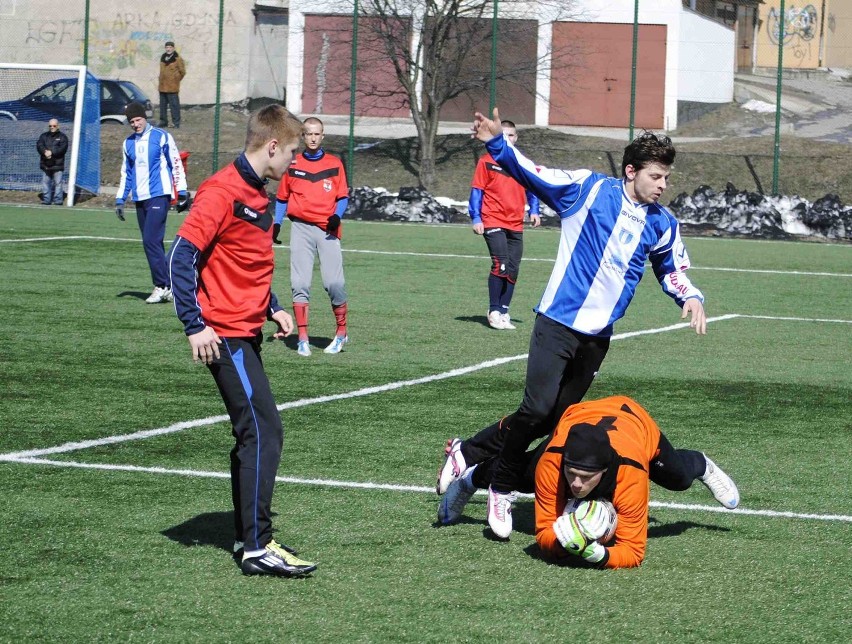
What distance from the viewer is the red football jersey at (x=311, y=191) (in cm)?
1171

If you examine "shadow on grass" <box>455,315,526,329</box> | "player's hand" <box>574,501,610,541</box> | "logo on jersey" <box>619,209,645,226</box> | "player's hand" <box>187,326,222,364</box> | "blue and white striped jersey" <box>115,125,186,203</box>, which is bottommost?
"player's hand" <box>574,501,610,541</box>

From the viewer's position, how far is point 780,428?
8.90 metres

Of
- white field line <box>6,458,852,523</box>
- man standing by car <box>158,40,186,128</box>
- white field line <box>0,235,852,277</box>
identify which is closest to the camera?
Answer: white field line <box>6,458,852,523</box>

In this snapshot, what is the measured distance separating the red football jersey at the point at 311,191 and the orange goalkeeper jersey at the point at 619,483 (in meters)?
5.93

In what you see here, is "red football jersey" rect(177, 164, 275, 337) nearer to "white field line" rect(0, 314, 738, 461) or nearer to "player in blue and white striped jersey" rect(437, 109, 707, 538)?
"player in blue and white striped jersey" rect(437, 109, 707, 538)

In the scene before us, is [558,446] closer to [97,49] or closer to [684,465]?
[684,465]

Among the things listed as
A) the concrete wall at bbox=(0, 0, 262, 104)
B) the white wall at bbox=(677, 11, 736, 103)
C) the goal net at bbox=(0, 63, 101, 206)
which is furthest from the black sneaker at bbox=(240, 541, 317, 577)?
the white wall at bbox=(677, 11, 736, 103)

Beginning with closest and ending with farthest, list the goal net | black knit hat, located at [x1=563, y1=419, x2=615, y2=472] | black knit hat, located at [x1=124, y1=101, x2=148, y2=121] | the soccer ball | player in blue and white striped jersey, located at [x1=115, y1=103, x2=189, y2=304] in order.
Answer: black knit hat, located at [x1=563, y1=419, x2=615, y2=472] < the soccer ball < black knit hat, located at [x1=124, y1=101, x2=148, y2=121] < player in blue and white striped jersey, located at [x1=115, y1=103, x2=189, y2=304] < the goal net

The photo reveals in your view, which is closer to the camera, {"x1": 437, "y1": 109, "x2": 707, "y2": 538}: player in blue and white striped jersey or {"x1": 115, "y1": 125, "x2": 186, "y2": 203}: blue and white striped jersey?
{"x1": 437, "y1": 109, "x2": 707, "y2": 538}: player in blue and white striped jersey

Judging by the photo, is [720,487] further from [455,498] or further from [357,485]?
[357,485]

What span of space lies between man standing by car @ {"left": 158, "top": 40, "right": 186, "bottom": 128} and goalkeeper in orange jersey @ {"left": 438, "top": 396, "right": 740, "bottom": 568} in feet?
98.8

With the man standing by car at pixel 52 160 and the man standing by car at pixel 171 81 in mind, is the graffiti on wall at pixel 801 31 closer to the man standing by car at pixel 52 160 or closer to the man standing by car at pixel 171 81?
the man standing by car at pixel 171 81

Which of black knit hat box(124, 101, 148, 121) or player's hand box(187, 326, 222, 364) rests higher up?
black knit hat box(124, 101, 148, 121)

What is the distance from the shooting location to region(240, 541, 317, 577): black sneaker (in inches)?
213
